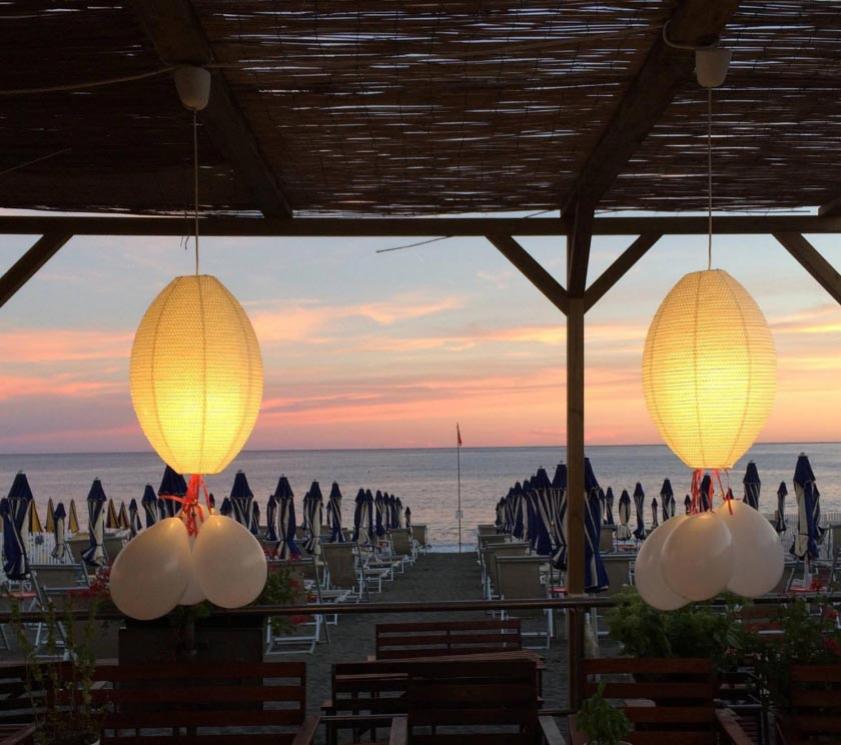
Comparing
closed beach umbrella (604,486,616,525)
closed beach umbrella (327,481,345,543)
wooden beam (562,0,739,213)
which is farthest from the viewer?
closed beach umbrella (604,486,616,525)

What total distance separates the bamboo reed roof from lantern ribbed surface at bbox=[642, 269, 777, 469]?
0.96m

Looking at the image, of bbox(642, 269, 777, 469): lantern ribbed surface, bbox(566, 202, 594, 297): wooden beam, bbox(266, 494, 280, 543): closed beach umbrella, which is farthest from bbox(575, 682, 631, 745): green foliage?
bbox(266, 494, 280, 543): closed beach umbrella

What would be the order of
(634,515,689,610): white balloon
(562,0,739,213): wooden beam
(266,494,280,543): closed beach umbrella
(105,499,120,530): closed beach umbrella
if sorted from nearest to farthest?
(562,0,739,213): wooden beam < (634,515,689,610): white balloon < (266,494,280,543): closed beach umbrella < (105,499,120,530): closed beach umbrella

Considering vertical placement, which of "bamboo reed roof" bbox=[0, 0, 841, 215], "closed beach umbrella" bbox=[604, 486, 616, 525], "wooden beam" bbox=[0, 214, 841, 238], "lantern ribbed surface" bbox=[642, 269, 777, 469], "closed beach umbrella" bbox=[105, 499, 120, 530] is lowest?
"closed beach umbrella" bbox=[604, 486, 616, 525]

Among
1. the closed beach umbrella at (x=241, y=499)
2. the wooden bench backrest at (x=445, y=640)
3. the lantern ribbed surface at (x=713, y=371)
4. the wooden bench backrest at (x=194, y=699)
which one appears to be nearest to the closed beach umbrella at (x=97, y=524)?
the closed beach umbrella at (x=241, y=499)

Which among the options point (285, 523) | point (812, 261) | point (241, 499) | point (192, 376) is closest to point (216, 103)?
point (192, 376)

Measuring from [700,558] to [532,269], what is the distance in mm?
3003

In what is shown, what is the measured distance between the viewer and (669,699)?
3816 millimetres

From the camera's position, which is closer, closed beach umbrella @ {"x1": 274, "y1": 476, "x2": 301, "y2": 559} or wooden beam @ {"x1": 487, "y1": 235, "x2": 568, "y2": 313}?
wooden beam @ {"x1": 487, "y1": 235, "x2": 568, "y2": 313}

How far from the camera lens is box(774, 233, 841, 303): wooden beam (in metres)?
5.87

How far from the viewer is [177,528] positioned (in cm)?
322

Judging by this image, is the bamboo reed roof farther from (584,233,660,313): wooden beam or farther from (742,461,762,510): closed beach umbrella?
(742,461,762,510): closed beach umbrella

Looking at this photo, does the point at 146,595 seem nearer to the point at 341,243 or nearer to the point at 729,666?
the point at 729,666

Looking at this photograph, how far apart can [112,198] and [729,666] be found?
3.75 m
